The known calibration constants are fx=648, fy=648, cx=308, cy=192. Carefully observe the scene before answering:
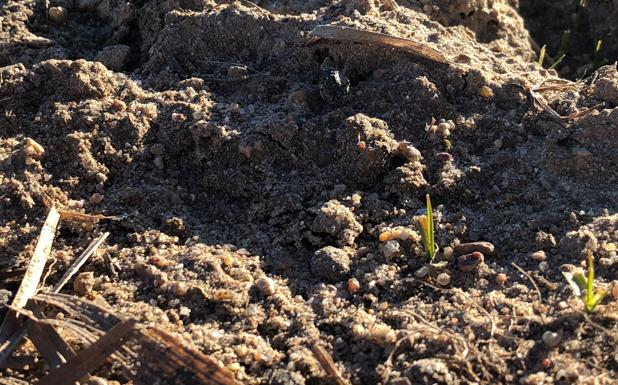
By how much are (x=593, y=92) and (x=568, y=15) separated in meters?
1.18

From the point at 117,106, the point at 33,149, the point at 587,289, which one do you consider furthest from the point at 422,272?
the point at 33,149

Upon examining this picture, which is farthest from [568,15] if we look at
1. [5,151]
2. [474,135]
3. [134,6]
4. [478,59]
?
[5,151]

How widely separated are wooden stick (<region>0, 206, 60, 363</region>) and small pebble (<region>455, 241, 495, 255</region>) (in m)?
1.27

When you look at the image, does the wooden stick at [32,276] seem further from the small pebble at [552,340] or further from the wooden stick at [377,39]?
the small pebble at [552,340]

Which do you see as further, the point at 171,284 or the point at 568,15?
the point at 568,15

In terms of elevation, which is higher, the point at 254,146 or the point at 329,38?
the point at 329,38

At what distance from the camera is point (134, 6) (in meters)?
2.89

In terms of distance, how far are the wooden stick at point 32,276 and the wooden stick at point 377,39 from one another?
1189mm

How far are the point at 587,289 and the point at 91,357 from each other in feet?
4.29

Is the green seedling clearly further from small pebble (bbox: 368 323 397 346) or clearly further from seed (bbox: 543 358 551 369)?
small pebble (bbox: 368 323 397 346)

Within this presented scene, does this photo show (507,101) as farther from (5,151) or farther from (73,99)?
(5,151)

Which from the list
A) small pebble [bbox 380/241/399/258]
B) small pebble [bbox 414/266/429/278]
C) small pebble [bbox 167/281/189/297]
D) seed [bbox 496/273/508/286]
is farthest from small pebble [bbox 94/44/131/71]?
seed [bbox 496/273/508/286]

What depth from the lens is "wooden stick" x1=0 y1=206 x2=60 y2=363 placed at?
1.79m

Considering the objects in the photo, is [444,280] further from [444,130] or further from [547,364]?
[444,130]
